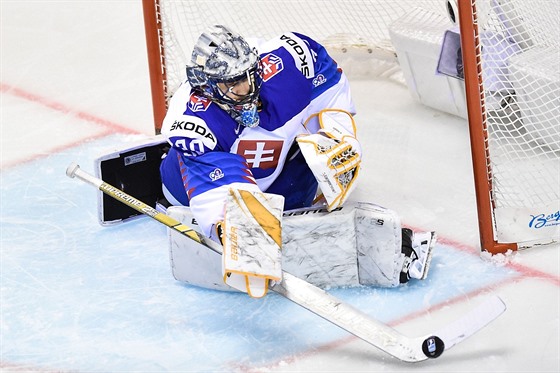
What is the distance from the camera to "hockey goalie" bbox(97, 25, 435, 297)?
308 centimetres

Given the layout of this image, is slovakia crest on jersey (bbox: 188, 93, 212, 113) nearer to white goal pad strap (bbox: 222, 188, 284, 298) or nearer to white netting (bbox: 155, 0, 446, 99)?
white goal pad strap (bbox: 222, 188, 284, 298)

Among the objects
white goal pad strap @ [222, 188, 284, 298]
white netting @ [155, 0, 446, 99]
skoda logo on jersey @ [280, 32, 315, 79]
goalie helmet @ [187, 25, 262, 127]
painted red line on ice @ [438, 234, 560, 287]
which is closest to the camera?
white goal pad strap @ [222, 188, 284, 298]

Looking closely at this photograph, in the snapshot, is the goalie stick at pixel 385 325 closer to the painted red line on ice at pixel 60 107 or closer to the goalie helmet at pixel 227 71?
the goalie helmet at pixel 227 71

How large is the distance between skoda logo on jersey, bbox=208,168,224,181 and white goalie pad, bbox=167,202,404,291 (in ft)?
0.65

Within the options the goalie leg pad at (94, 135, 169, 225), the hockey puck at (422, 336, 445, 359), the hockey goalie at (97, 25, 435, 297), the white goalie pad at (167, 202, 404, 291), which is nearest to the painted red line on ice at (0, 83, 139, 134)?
the goalie leg pad at (94, 135, 169, 225)

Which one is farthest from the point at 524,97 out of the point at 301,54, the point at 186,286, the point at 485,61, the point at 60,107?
the point at 60,107

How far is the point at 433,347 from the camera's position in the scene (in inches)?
118

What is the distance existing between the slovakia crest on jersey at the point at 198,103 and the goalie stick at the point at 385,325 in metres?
0.53

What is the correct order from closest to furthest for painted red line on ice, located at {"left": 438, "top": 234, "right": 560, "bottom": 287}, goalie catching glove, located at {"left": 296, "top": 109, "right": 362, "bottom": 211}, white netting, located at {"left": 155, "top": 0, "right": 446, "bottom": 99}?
1. goalie catching glove, located at {"left": 296, "top": 109, "right": 362, "bottom": 211}
2. painted red line on ice, located at {"left": 438, "top": 234, "right": 560, "bottom": 287}
3. white netting, located at {"left": 155, "top": 0, "right": 446, "bottom": 99}

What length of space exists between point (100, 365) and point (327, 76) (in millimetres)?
1093

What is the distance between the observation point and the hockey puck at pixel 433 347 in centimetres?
301

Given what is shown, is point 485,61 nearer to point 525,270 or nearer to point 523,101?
point 523,101

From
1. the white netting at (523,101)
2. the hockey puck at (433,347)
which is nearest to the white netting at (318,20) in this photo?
the white netting at (523,101)

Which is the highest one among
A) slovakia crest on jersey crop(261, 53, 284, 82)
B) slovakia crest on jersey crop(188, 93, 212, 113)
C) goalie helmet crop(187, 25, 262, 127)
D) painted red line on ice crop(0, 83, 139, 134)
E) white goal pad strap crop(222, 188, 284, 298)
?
goalie helmet crop(187, 25, 262, 127)
